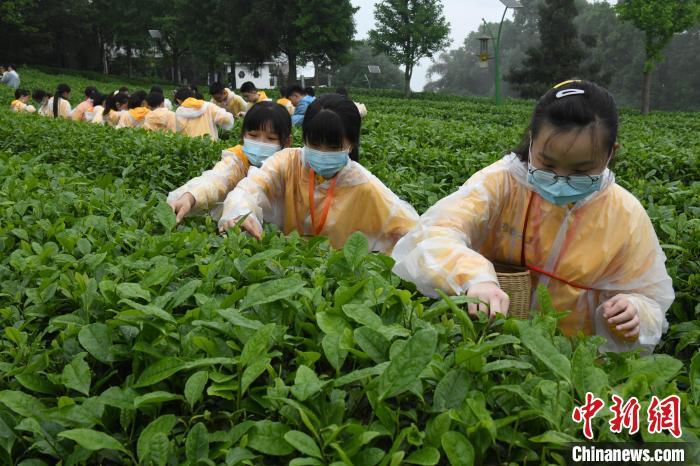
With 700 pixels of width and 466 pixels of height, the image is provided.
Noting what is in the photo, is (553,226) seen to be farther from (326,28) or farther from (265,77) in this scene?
(265,77)

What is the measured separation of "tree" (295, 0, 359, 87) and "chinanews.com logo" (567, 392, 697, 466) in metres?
35.8

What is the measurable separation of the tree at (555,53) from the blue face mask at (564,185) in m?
42.5

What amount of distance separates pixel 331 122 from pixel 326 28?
3419 centimetres

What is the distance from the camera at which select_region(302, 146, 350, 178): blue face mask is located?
317 centimetres

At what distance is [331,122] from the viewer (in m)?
3.14

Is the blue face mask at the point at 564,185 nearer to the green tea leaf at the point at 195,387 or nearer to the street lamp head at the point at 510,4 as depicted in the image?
the green tea leaf at the point at 195,387

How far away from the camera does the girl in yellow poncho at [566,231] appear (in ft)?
6.92

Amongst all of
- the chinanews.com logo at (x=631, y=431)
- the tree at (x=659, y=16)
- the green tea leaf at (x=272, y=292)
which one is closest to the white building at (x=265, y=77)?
the tree at (x=659, y=16)

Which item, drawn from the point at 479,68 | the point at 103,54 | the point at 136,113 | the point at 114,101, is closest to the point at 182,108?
the point at 136,113

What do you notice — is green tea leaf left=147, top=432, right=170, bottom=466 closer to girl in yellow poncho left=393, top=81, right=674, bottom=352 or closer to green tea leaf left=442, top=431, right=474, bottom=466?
green tea leaf left=442, top=431, right=474, bottom=466

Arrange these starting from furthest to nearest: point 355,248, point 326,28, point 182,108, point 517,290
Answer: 1. point 326,28
2. point 182,108
3. point 517,290
4. point 355,248

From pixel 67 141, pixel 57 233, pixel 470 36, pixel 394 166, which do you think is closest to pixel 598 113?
pixel 57 233

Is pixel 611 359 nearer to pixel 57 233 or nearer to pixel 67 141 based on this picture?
pixel 57 233

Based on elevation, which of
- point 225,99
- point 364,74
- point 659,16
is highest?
point 364,74
